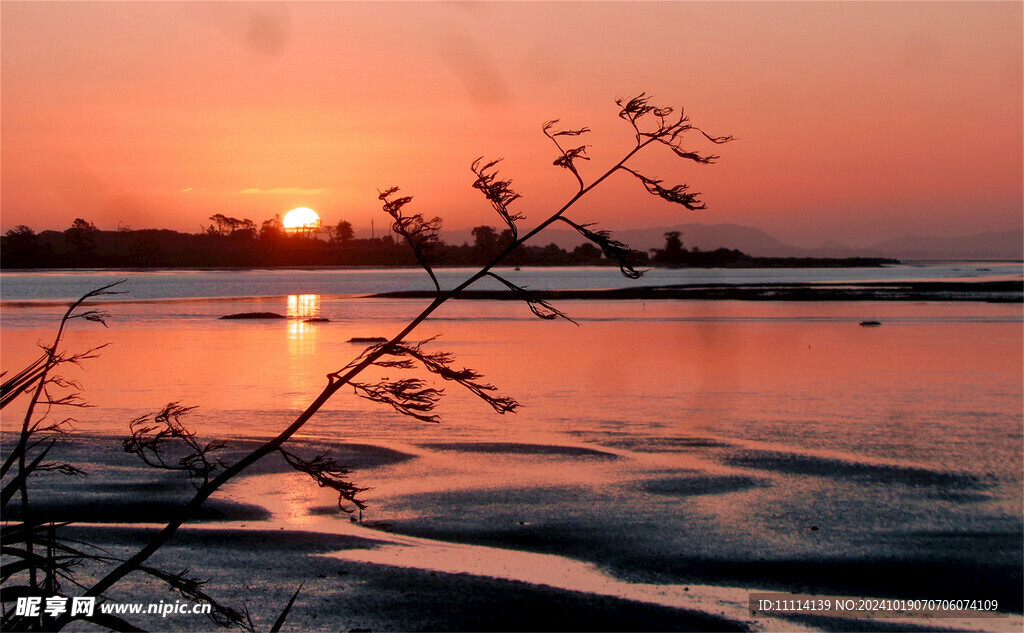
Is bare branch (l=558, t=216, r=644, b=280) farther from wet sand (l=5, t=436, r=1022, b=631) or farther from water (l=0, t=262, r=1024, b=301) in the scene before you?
water (l=0, t=262, r=1024, b=301)

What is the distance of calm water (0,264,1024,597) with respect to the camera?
1023 cm

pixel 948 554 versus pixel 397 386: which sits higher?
pixel 397 386

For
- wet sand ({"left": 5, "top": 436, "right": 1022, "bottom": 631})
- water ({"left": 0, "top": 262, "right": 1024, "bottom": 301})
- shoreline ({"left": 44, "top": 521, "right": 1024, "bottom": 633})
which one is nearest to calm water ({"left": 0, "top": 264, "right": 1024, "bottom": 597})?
wet sand ({"left": 5, "top": 436, "right": 1022, "bottom": 631})

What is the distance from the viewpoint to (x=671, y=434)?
15.5 metres

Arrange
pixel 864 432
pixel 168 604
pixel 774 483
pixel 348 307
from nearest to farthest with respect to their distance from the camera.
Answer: pixel 168 604
pixel 774 483
pixel 864 432
pixel 348 307

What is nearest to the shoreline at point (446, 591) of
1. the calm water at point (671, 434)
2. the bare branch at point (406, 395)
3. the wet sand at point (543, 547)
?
the wet sand at point (543, 547)

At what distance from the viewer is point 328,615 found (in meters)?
7.84

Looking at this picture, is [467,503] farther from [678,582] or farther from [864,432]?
[864,432]

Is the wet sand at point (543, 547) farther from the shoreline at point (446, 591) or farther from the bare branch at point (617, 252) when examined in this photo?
the bare branch at point (617, 252)

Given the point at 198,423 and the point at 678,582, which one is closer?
the point at 678,582

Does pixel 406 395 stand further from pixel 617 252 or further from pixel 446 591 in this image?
pixel 446 591

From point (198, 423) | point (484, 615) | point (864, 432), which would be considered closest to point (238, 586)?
point (484, 615)

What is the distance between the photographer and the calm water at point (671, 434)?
33.6 ft

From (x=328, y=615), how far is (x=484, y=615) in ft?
4.49
